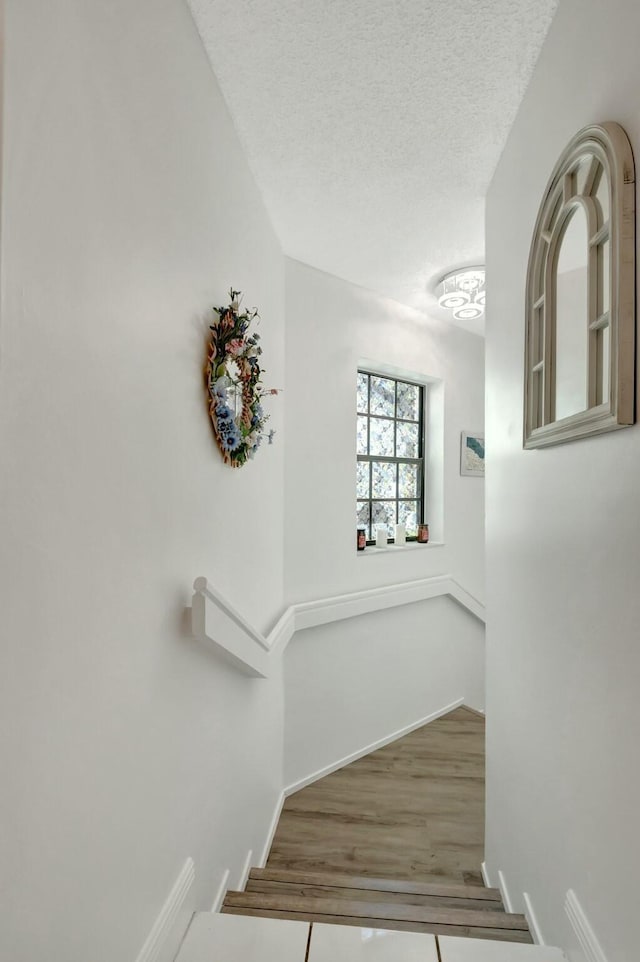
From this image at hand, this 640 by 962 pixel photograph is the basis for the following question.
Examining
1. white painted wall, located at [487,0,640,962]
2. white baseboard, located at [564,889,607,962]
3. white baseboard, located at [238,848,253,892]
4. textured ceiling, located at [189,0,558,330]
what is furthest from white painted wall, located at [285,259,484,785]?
white baseboard, located at [564,889,607,962]

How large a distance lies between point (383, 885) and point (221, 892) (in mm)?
670

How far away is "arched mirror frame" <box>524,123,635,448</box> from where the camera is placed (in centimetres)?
97

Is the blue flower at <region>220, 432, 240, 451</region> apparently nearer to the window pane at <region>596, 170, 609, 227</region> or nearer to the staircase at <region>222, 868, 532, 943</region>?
the window pane at <region>596, 170, 609, 227</region>

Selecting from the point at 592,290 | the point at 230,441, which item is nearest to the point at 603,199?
the point at 592,290

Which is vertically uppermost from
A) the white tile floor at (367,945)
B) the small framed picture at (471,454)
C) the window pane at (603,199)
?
the window pane at (603,199)

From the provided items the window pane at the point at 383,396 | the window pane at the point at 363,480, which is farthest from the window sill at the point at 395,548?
the window pane at the point at 383,396

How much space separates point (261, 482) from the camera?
243 centimetres

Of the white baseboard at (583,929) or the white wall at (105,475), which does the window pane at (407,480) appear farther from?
the white baseboard at (583,929)

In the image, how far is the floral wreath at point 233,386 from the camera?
1603mm

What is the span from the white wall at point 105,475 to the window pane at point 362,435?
6.78 ft

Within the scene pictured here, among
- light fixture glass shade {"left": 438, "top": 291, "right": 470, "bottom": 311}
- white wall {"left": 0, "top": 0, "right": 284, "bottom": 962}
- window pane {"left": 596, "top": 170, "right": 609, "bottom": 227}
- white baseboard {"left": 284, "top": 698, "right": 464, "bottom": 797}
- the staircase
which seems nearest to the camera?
white wall {"left": 0, "top": 0, "right": 284, "bottom": 962}

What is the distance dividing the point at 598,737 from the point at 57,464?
1.13 meters

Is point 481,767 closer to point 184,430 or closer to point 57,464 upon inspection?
point 184,430

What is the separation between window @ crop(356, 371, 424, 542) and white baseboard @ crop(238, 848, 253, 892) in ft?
6.59
